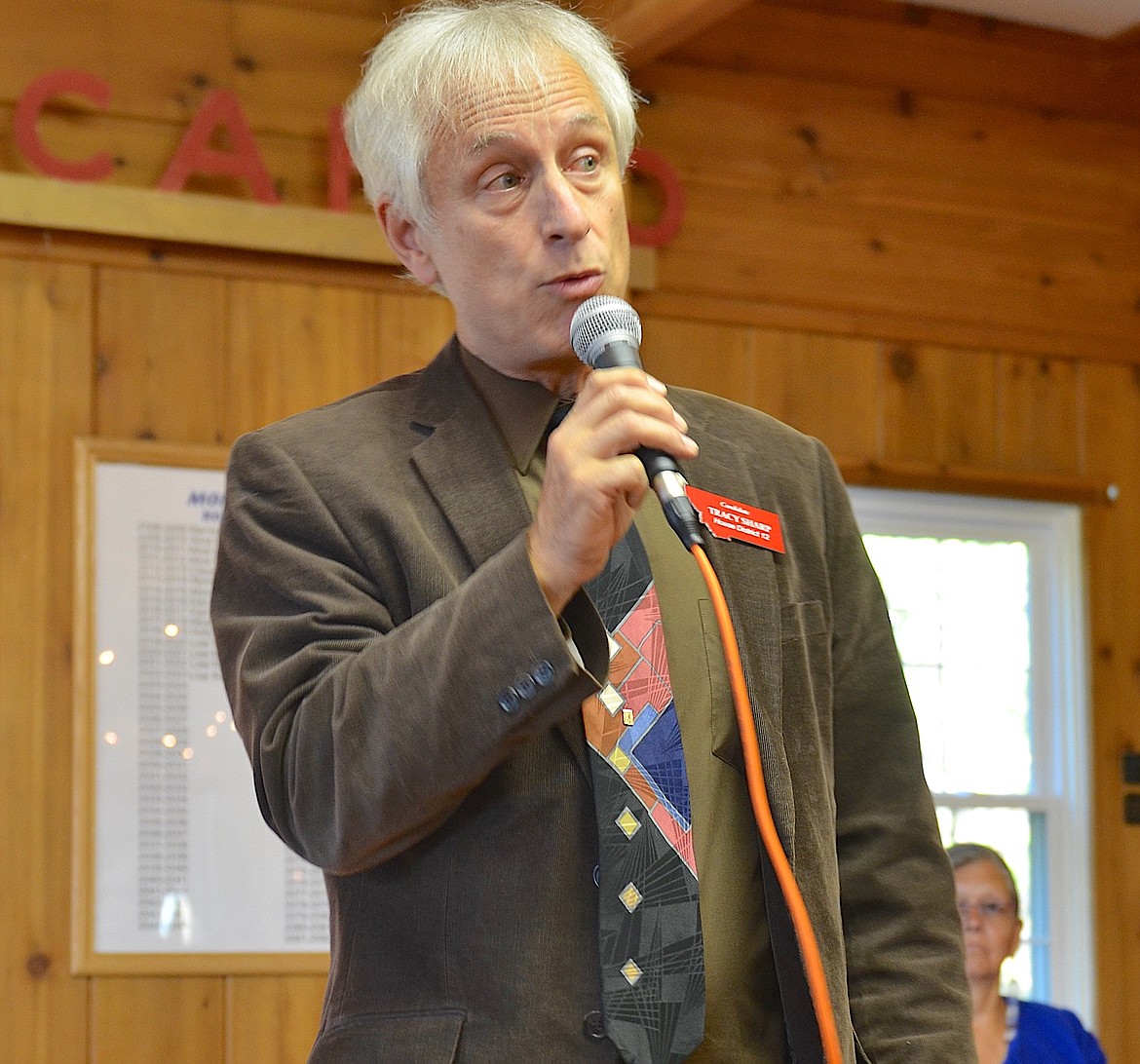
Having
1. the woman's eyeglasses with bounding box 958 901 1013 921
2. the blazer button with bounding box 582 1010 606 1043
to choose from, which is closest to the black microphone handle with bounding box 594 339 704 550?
the blazer button with bounding box 582 1010 606 1043

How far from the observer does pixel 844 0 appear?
4.87m

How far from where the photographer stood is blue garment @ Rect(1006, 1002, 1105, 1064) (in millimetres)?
3535

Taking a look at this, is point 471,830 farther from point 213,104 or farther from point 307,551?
point 213,104

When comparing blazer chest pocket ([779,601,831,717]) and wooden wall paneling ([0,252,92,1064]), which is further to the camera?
wooden wall paneling ([0,252,92,1064])

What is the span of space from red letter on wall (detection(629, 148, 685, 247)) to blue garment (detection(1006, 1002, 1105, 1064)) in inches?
83.6

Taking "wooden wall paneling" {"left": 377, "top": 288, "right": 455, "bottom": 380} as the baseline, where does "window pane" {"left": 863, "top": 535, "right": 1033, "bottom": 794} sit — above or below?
below

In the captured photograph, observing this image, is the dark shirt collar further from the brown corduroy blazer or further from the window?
the window

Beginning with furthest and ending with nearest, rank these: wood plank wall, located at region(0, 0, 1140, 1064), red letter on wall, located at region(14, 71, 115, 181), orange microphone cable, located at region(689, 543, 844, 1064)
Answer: red letter on wall, located at region(14, 71, 115, 181), wood plank wall, located at region(0, 0, 1140, 1064), orange microphone cable, located at region(689, 543, 844, 1064)

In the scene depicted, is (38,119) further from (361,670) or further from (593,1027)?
(593,1027)

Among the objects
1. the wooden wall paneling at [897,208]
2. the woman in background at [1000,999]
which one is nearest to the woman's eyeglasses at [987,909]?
the woman in background at [1000,999]

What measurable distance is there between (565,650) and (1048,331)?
13.8 feet

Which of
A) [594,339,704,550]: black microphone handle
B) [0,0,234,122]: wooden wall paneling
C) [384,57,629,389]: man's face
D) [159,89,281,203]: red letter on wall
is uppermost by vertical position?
[0,0,234,122]: wooden wall paneling

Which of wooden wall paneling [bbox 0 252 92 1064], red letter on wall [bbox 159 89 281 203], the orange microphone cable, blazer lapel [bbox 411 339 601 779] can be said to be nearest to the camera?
the orange microphone cable

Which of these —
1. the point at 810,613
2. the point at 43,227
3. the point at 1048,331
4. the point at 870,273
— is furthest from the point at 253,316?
the point at 810,613
